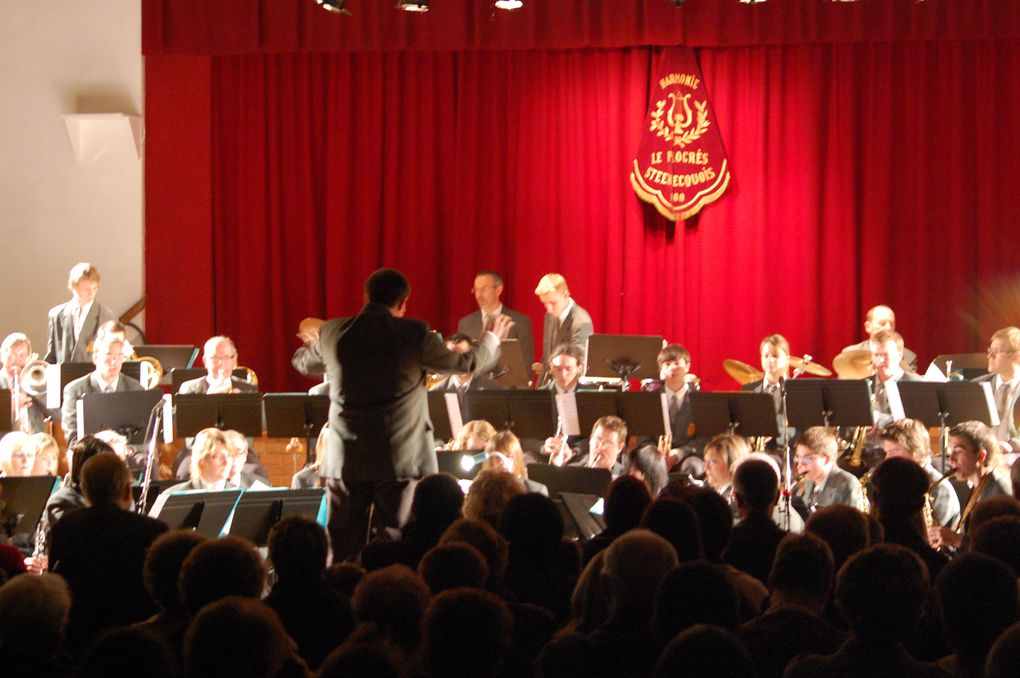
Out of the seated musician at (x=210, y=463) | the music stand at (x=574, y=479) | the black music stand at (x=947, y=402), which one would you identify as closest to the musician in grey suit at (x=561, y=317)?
the black music stand at (x=947, y=402)

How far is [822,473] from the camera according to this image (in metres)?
6.74

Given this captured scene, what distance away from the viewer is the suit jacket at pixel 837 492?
672 cm

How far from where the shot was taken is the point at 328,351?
561 cm

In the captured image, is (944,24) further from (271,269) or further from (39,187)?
(39,187)

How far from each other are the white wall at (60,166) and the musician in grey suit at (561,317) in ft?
12.1

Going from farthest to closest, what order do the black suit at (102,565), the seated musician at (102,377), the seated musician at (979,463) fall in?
1. the seated musician at (102,377)
2. the seated musician at (979,463)
3. the black suit at (102,565)

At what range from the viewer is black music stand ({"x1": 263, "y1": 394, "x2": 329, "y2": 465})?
7.66m

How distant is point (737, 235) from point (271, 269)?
12.7 ft

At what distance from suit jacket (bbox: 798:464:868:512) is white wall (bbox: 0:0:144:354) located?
21.8ft

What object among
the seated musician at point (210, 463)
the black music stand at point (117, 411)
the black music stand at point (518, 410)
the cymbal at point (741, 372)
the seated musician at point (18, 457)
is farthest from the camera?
the cymbal at point (741, 372)

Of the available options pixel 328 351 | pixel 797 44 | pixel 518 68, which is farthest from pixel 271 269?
pixel 328 351

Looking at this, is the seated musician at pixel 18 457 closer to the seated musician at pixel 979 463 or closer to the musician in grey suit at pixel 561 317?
the musician in grey suit at pixel 561 317

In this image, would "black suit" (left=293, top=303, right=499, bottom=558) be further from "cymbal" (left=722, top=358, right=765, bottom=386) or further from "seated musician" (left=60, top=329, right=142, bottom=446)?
"cymbal" (left=722, top=358, right=765, bottom=386)

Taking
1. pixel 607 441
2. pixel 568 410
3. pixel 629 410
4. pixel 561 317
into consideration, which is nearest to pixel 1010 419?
pixel 629 410
